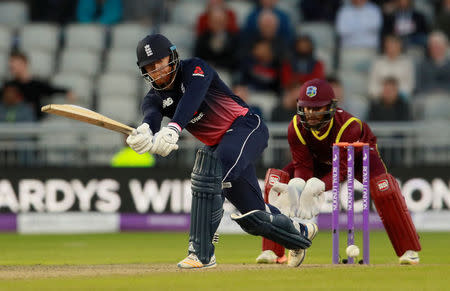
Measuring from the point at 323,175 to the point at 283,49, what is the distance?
6.50 meters

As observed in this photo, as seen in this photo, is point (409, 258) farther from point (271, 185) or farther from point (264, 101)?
point (264, 101)

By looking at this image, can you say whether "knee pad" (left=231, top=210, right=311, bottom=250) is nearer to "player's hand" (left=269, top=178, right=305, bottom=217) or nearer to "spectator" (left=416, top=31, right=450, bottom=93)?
"player's hand" (left=269, top=178, right=305, bottom=217)

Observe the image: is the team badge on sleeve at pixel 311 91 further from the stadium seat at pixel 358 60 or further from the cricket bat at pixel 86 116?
the stadium seat at pixel 358 60

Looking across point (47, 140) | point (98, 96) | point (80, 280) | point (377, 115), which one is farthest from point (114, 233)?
point (80, 280)

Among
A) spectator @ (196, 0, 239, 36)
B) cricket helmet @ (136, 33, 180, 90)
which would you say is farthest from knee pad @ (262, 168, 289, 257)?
spectator @ (196, 0, 239, 36)

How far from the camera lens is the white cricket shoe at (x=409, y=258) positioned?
838 centimetres

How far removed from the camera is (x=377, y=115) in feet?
45.3

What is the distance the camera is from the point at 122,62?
51.2ft

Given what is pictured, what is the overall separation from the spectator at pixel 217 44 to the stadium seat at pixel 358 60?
68.2 inches

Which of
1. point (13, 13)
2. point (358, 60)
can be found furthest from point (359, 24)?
point (13, 13)

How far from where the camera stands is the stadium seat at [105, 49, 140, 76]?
15.5 metres

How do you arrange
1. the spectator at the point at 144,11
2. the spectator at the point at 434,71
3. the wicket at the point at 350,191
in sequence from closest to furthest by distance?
the wicket at the point at 350,191, the spectator at the point at 434,71, the spectator at the point at 144,11

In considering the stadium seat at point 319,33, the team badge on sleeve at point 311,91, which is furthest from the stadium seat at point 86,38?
the team badge on sleeve at point 311,91

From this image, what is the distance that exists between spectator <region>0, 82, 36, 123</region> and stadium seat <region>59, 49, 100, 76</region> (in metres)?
1.59
